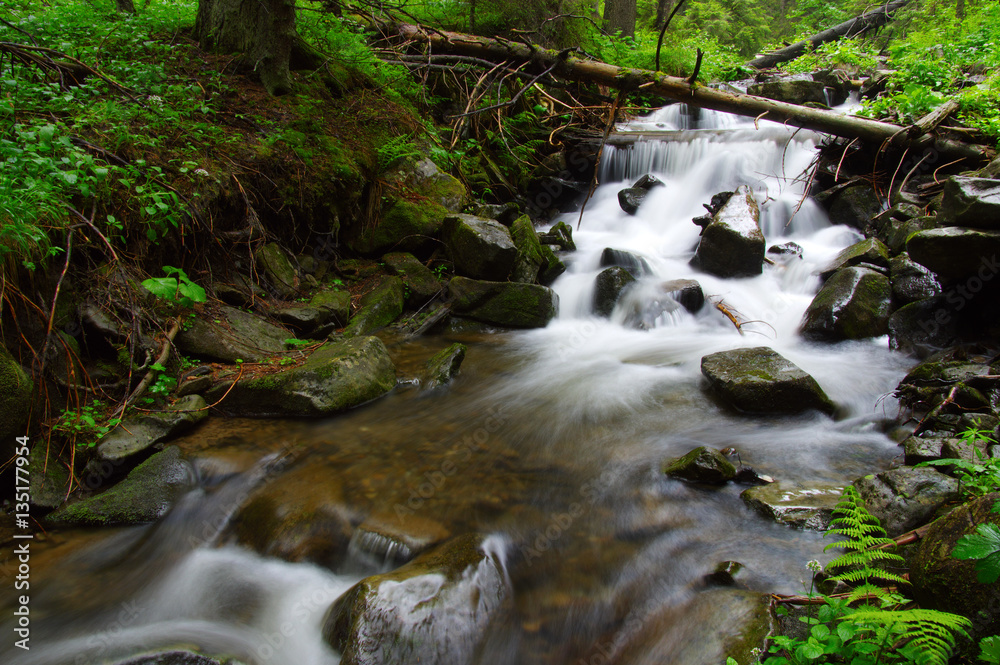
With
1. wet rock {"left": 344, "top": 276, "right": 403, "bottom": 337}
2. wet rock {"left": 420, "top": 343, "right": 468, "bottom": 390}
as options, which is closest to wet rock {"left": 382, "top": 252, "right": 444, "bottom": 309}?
wet rock {"left": 344, "top": 276, "right": 403, "bottom": 337}

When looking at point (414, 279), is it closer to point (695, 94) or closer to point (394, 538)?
point (394, 538)

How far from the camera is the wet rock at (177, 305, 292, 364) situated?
14.4ft

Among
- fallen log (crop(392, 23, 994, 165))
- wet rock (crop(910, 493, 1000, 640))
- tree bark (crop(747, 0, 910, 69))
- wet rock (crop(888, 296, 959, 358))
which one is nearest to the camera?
wet rock (crop(910, 493, 1000, 640))

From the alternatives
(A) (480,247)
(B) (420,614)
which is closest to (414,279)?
Result: (A) (480,247)

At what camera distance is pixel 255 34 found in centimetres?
606

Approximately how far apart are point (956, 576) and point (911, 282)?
4.52 m

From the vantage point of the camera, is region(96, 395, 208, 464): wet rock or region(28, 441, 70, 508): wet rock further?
region(96, 395, 208, 464): wet rock

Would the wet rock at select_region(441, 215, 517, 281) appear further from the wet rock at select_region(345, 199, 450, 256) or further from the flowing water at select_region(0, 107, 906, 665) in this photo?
the flowing water at select_region(0, 107, 906, 665)

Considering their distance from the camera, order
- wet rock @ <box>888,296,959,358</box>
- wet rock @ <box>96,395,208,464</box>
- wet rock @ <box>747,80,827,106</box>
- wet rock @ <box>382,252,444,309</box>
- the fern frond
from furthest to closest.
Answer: wet rock @ <box>747,80,827,106</box> < wet rock @ <box>382,252,444,309</box> < wet rock @ <box>888,296,959,358</box> < wet rock @ <box>96,395,208,464</box> < the fern frond

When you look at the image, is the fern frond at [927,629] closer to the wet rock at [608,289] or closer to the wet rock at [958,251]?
the wet rock at [958,251]

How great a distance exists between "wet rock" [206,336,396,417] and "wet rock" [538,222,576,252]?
13.9 feet

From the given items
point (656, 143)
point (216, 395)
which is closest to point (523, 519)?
point (216, 395)

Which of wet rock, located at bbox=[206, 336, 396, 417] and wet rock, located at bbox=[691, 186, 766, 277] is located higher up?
wet rock, located at bbox=[691, 186, 766, 277]

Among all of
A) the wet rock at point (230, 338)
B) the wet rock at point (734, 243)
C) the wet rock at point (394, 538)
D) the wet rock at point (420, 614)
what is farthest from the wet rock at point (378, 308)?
the wet rock at point (734, 243)
